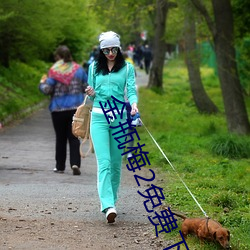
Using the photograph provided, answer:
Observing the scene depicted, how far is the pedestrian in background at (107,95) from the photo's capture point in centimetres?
750

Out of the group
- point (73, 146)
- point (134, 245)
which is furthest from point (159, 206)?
point (73, 146)

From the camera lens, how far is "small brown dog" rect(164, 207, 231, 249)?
6.10 meters

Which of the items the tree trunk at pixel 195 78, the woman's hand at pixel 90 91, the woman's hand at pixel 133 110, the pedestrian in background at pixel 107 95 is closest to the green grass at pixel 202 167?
the tree trunk at pixel 195 78

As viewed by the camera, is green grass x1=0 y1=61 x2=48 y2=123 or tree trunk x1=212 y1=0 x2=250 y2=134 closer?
tree trunk x1=212 y1=0 x2=250 y2=134

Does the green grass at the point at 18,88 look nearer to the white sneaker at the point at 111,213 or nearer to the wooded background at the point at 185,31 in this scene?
the wooded background at the point at 185,31

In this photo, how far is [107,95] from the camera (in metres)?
7.58

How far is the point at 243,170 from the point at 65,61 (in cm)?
312

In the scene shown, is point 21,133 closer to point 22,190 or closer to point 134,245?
point 22,190

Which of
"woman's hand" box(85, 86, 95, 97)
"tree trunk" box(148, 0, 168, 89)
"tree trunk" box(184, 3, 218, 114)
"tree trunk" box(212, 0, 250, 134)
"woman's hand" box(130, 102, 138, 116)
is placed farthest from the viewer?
"tree trunk" box(148, 0, 168, 89)

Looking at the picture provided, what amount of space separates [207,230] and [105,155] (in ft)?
5.37

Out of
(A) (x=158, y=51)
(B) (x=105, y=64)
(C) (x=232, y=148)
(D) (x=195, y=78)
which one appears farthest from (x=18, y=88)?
(B) (x=105, y=64)

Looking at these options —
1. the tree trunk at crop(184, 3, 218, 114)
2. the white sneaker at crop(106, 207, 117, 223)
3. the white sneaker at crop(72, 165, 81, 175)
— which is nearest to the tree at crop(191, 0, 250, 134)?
the white sneaker at crop(72, 165, 81, 175)

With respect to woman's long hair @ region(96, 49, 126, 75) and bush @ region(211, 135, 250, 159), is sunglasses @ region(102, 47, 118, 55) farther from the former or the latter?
bush @ region(211, 135, 250, 159)

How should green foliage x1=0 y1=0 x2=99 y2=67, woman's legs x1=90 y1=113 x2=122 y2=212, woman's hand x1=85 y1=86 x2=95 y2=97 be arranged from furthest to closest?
green foliage x1=0 y1=0 x2=99 y2=67 → woman's hand x1=85 y1=86 x2=95 y2=97 → woman's legs x1=90 y1=113 x2=122 y2=212
